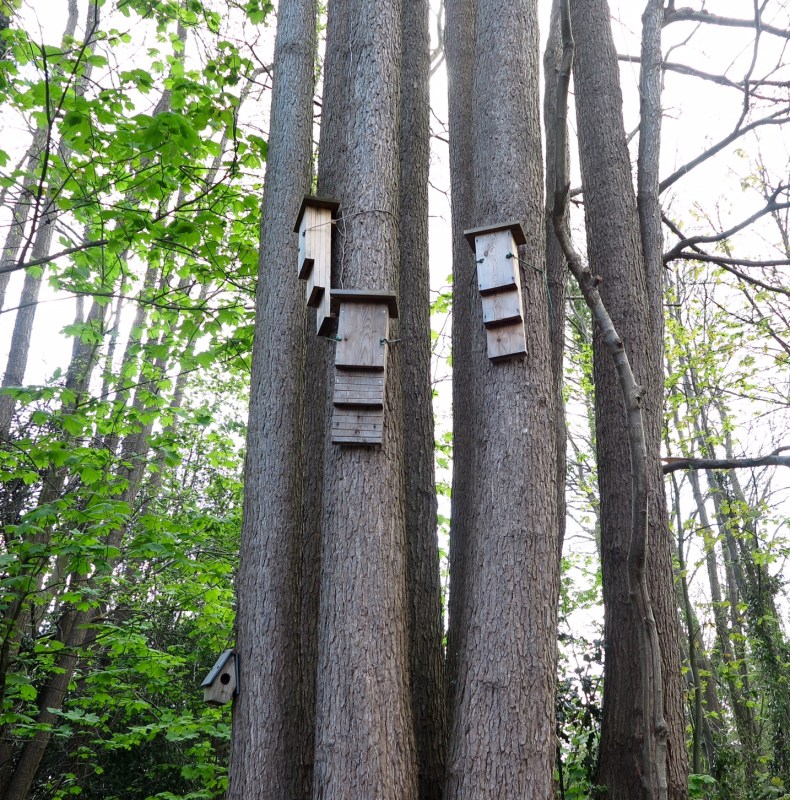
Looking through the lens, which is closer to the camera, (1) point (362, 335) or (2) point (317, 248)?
(1) point (362, 335)

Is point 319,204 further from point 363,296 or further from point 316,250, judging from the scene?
point 363,296

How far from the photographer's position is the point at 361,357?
3309mm

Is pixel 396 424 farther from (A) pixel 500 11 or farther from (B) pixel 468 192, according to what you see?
(A) pixel 500 11

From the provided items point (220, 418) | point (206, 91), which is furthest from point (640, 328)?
point (220, 418)

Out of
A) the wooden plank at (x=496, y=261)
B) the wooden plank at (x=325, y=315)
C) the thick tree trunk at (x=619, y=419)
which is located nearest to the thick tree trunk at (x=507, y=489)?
the wooden plank at (x=496, y=261)

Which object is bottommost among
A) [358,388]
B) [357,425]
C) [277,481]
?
[277,481]

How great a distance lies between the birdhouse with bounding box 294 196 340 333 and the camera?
346 centimetres

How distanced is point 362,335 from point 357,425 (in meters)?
0.42

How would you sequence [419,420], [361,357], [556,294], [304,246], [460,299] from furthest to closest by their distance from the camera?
[556,294]
[460,299]
[419,420]
[304,246]
[361,357]

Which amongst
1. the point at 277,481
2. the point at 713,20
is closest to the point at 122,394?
the point at 277,481

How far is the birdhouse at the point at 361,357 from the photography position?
3.20 m

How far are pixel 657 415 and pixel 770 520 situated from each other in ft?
24.1

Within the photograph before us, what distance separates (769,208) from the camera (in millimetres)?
4977

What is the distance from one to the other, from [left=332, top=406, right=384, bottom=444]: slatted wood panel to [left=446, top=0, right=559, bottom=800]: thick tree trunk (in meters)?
0.43
